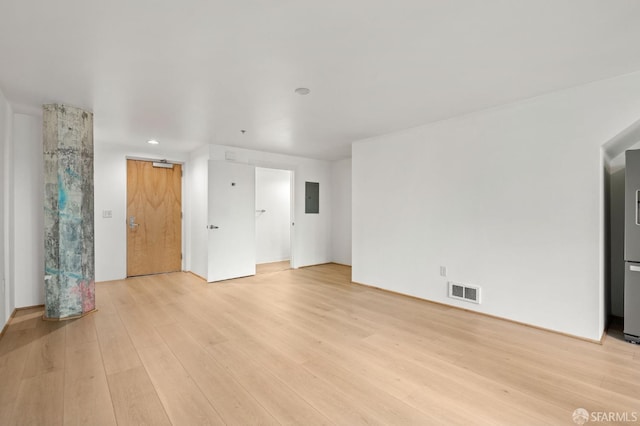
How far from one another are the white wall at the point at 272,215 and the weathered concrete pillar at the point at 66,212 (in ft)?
12.5

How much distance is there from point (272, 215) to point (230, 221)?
205 cm

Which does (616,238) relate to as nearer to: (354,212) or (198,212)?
(354,212)

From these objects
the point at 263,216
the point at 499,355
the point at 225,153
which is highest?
the point at 225,153

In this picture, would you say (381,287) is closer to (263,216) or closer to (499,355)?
(499,355)

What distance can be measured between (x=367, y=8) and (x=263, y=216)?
19.1 feet

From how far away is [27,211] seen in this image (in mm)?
3771

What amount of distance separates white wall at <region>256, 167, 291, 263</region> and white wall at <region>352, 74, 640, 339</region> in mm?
3376

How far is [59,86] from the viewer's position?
9.27ft

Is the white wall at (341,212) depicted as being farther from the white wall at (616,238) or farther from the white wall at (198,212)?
the white wall at (616,238)

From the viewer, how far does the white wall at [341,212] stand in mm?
6652

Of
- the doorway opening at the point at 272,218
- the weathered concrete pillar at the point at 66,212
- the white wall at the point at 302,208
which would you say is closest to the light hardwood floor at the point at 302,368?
the weathered concrete pillar at the point at 66,212

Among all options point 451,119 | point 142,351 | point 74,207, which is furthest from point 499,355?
point 74,207

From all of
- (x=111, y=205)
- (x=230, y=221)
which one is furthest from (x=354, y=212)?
(x=111, y=205)

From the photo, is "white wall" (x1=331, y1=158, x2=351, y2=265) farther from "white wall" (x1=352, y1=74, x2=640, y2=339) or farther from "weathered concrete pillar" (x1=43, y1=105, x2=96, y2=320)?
"weathered concrete pillar" (x1=43, y1=105, x2=96, y2=320)
